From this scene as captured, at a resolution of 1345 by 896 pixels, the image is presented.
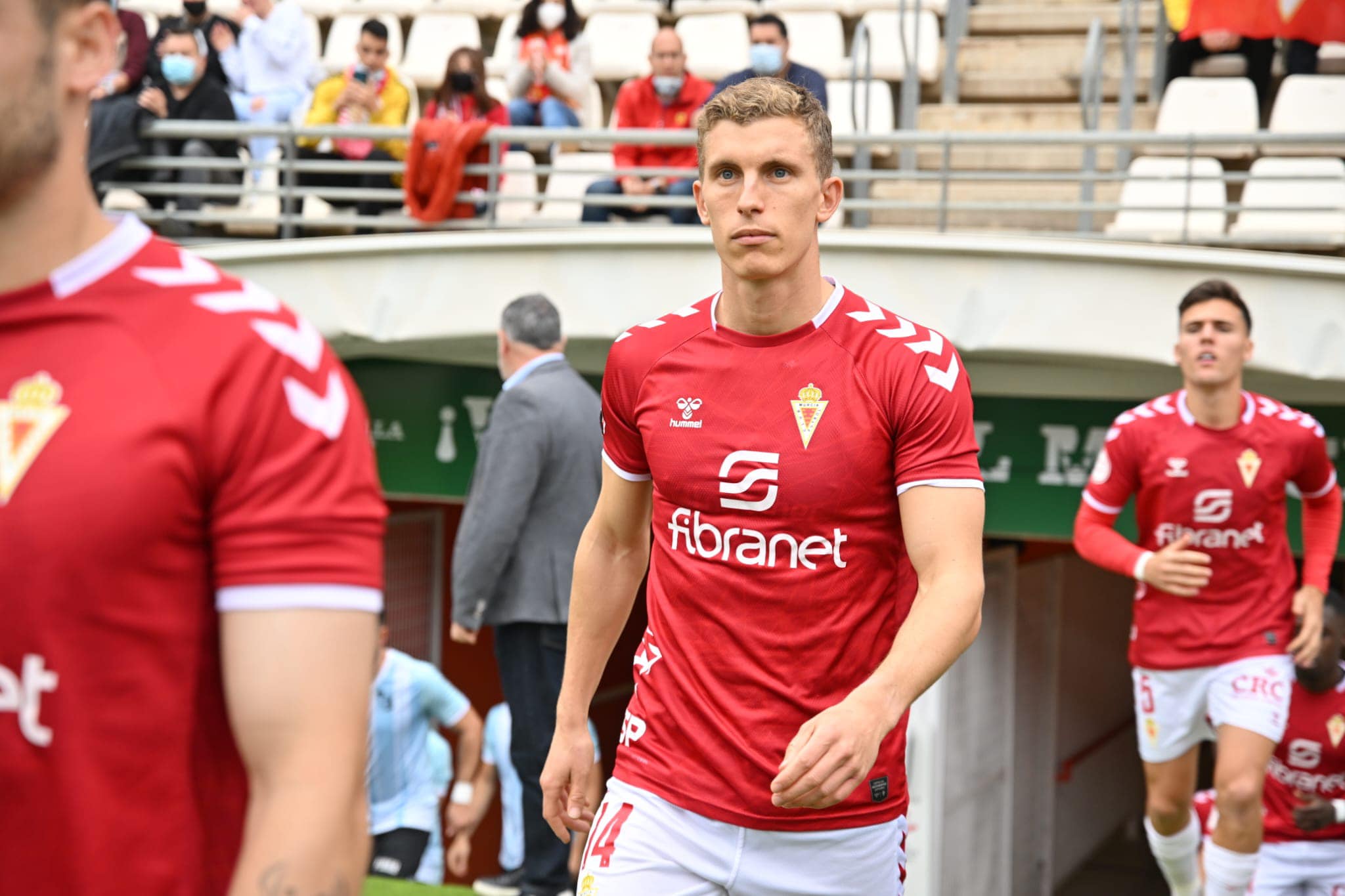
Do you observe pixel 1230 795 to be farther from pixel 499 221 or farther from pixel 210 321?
pixel 210 321

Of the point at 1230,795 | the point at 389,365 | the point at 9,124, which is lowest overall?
the point at 1230,795

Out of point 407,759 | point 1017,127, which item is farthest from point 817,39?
point 407,759

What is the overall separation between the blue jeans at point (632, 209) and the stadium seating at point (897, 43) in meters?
2.30

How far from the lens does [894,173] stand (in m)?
8.12

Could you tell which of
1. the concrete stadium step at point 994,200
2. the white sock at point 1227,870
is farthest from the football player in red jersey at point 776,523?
the concrete stadium step at point 994,200

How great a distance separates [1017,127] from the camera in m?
10.6

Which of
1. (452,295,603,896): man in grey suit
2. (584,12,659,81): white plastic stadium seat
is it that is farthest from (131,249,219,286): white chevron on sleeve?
(584,12,659,81): white plastic stadium seat

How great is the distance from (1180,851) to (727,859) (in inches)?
183

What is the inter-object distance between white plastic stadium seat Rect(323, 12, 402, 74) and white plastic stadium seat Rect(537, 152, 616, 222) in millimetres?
2608

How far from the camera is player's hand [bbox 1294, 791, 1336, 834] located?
7.23 metres

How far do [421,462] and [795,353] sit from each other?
24.4ft

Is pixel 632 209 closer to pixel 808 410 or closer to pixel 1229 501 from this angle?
pixel 1229 501

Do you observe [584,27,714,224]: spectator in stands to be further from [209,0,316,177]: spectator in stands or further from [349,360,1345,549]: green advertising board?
[209,0,316,177]: spectator in stands

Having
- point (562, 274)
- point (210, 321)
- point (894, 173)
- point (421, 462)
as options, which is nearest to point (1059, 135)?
point (894, 173)
